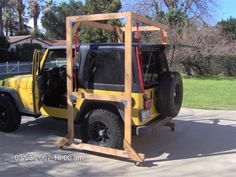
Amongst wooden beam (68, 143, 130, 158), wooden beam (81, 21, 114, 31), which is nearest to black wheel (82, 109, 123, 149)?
Result: wooden beam (68, 143, 130, 158)

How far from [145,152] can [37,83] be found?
2452mm

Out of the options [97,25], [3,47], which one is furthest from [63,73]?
[3,47]

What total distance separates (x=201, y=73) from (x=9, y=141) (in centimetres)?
2191

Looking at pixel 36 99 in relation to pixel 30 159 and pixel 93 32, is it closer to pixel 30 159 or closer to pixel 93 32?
pixel 30 159

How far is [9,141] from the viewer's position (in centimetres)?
740

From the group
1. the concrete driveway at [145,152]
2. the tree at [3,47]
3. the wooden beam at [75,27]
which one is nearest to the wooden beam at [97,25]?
the wooden beam at [75,27]

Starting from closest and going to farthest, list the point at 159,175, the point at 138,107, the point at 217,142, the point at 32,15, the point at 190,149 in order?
1. the point at 159,175
2. the point at 138,107
3. the point at 190,149
4. the point at 217,142
5. the point at 32,15

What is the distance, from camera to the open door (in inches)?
291

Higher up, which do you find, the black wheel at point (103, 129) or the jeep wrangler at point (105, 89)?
the jeep wrangler at point (105, 89)

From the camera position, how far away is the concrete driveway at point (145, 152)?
580cm

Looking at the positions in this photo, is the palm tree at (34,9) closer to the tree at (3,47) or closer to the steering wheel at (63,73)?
the tree at (3,47)

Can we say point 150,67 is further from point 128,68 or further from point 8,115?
point 8,115

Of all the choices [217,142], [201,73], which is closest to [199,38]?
[201,73]

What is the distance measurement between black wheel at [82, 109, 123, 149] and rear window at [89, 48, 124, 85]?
0.55 metres
